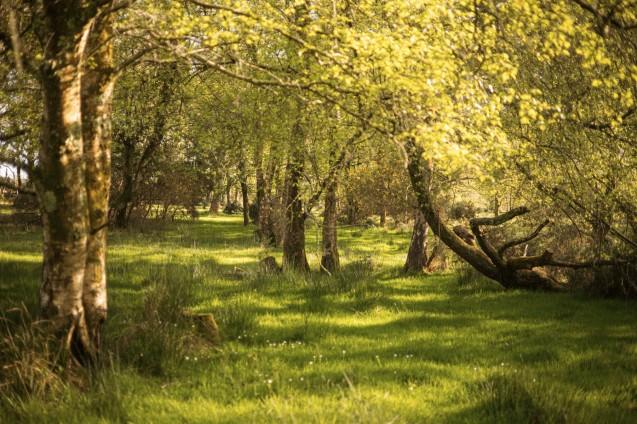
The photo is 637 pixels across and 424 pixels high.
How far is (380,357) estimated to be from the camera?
687cm

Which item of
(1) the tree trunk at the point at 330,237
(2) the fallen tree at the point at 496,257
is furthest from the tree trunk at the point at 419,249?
(2) the fallen tree at the point at 496,257

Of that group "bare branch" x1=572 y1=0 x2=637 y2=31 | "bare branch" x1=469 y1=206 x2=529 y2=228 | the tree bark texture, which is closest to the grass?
the tree bark texture

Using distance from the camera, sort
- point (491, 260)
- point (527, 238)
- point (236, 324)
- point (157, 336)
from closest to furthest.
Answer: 1. point (157, 336)
2. point (236, 324)
3. point (527, 238)
4. point (491, 260)

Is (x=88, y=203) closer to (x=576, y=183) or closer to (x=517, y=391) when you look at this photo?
(x=517, y=391)

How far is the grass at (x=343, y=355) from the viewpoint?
496 centimetres

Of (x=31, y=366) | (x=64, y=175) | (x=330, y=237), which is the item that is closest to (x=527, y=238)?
(x=330, y=237)

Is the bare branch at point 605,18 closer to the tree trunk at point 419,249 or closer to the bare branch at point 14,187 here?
the bare branch at point 14,187

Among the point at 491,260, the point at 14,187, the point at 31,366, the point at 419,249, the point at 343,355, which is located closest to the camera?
the point at 14,187

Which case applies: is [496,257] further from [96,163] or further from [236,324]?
[96,163]

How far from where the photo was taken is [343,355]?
6699 millimetres

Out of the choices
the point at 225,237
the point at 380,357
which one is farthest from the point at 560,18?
the point at 225,237

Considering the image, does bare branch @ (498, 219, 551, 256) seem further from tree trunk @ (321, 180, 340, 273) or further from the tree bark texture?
tree trunk @ (321, 180, 340, 273)

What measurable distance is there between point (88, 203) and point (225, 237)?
19104mm

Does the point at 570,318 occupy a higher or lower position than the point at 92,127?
lower
